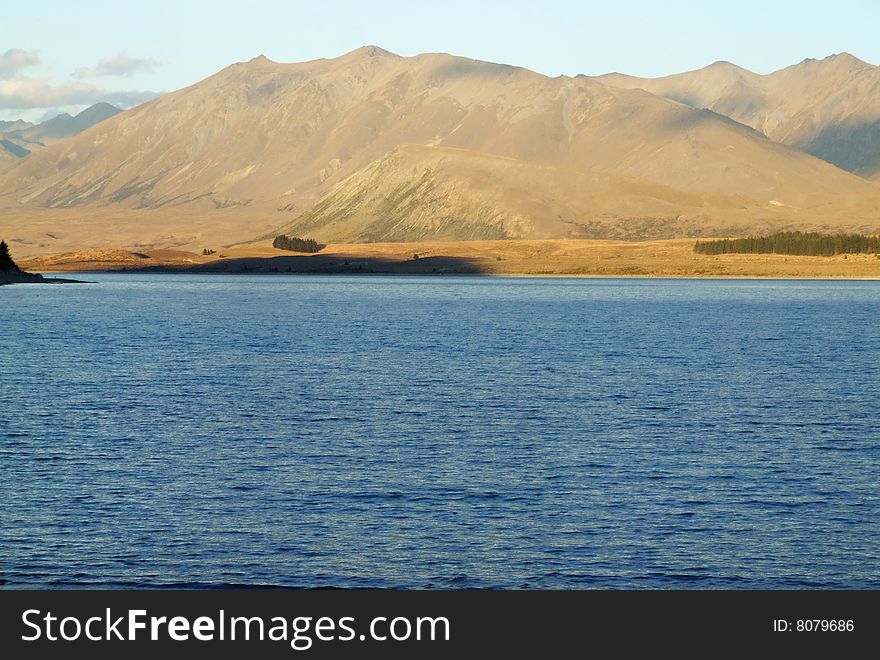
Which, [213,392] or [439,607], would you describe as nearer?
[439,607]

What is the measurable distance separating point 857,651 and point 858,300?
173 metres

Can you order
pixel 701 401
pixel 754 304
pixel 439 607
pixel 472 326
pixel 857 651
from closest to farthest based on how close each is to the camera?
pixel 857 651, pixel 439 607, pixel 701 401, pixel 472 326, pixel 754 304

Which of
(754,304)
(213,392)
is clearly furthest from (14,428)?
(754,304)

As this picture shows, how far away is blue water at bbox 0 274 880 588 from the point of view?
111 feet

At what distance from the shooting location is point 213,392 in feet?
225

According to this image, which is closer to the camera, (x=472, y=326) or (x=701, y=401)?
(x=701, y=401)

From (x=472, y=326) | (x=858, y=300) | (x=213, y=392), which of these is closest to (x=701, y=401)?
(x=213, y=392)

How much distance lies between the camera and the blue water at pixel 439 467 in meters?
33.8

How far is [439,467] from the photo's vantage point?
152 ft

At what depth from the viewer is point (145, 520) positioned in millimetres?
37875

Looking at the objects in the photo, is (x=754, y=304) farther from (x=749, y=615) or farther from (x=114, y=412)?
(x=749, y=615)

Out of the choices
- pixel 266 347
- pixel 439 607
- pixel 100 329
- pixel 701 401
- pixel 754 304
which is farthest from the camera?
pixel 754 304

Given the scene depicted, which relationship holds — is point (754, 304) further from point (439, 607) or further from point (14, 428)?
point (439, 607)

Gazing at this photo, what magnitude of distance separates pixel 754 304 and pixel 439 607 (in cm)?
15707
